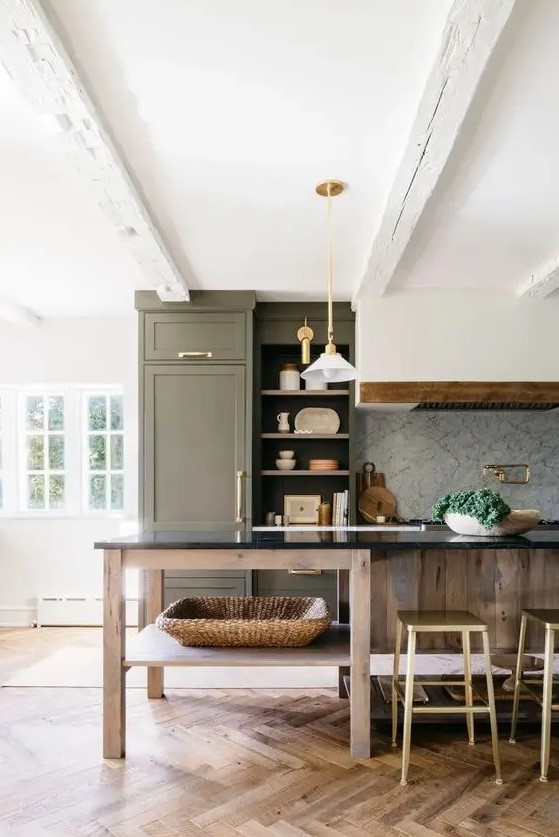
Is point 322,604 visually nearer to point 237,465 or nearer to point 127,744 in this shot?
point 127,744

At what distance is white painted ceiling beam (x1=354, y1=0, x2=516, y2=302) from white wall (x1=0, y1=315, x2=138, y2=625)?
110 inches

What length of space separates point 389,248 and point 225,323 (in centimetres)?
161

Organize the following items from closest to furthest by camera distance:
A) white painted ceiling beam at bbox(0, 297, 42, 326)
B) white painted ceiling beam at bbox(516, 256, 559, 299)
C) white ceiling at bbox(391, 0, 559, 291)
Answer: white ceiling at bbox(391, 0, 559, 291) < white painted ceiling beam at bbox(516, 256, 559, 299) < white painted ceiling beam at bbox(0, 297, 42, 326)

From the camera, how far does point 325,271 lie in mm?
4391

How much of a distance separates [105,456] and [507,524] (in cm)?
369

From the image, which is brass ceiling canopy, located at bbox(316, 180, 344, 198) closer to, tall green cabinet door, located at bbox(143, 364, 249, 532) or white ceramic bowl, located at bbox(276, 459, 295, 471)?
tall green cabinet door, located at bbox(143, 364, 249, 532)

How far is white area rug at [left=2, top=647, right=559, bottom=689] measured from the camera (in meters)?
3.70

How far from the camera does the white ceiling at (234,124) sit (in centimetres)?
197

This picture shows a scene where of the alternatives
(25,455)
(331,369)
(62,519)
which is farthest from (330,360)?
(25,455)

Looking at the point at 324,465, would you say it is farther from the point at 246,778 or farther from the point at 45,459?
the point at 246,778

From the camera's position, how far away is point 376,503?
210 inches

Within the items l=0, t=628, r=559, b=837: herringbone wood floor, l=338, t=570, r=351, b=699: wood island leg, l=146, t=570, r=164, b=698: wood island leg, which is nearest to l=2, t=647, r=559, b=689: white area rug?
l=146, t=570, r=164, b=698: wood island leg

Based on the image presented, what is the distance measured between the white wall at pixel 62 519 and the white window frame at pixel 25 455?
11 cm

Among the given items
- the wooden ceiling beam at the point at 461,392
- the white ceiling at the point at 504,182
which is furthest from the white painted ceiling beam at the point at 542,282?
the wooden ceiling beam at the point at 461,392
